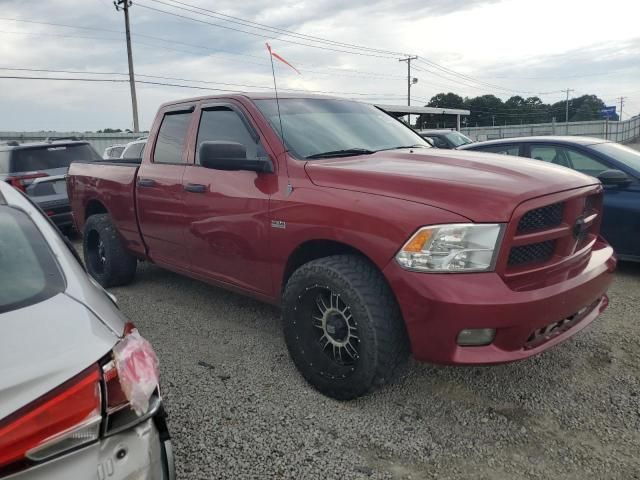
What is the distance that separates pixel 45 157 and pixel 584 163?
311 inches

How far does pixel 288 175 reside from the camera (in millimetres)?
3258

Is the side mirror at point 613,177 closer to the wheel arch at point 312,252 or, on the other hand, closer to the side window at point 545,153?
the side window at point 545,153

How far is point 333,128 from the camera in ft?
12.4

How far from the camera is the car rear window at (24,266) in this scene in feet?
5.35

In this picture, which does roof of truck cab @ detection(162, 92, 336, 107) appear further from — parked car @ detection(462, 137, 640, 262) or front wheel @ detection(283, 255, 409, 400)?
parked car @ detection(462, 137, 640, 262)

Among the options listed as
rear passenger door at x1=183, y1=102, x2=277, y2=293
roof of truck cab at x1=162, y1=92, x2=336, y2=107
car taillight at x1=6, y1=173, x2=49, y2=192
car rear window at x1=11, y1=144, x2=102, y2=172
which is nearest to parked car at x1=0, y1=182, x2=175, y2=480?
rear passenger door at x1=183, y1=102, x2=277, y2=293

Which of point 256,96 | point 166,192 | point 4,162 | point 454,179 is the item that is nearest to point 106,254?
point 166,192

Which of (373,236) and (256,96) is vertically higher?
(256,96)

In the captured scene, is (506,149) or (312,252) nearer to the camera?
(312,252)

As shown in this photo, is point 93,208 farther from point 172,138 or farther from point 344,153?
point 344,153

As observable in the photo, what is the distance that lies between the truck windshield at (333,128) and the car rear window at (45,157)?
5.76 meters

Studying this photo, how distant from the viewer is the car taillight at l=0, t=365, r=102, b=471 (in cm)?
122

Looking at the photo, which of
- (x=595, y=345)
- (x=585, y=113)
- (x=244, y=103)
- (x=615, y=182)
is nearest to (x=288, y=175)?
(x=244, y=103)

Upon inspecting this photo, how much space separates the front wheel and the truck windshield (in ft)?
2.95
